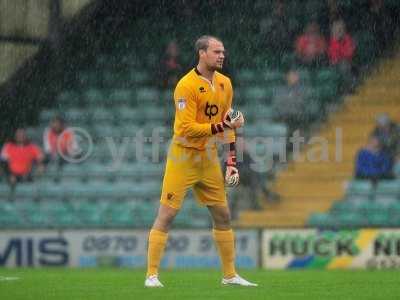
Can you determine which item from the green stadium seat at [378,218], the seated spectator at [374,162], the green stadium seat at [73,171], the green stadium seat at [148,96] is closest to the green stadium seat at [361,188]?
the seated spectator at [374,162]

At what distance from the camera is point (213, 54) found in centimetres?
969

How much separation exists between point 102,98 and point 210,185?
1063 centimetres

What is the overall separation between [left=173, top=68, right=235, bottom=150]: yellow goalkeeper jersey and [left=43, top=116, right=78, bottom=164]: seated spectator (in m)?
8.41

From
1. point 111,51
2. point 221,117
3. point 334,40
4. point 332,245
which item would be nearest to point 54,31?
point 111,51

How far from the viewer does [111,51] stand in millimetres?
21062

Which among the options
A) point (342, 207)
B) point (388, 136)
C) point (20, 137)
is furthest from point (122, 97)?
point (388, 136)

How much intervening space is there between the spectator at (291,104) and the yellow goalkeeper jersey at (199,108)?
26.9 feet

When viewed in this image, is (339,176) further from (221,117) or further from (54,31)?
(221,117)

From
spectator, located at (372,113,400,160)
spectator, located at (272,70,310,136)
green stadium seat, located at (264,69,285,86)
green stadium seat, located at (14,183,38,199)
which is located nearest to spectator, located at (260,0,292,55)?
green stadium seat, located at (264,69,285,86)

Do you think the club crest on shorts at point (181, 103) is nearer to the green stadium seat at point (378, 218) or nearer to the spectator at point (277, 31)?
the green stadium seat at point (378, 218)

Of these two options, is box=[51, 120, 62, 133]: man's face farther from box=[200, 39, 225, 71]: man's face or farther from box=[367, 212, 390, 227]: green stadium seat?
box=[200, 39, 225, 71]: man's face

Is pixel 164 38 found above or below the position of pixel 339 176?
above

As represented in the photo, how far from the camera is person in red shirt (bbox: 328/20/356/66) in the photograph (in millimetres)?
18844

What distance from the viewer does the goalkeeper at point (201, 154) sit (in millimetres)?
9703
